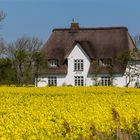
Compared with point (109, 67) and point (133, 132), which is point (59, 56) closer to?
point (109, 67)

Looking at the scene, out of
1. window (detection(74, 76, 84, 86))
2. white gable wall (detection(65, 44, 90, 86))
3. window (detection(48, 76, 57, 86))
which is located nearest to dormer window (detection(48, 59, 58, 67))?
window (detection(48, 76, 57, 86))

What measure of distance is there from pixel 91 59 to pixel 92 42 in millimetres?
3496

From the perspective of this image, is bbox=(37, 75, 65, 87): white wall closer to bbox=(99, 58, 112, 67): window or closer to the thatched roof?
the thatched roof

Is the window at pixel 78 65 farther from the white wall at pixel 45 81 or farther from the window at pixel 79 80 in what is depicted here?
the white wall at pixel 45 81

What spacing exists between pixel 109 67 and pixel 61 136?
62.4 metres

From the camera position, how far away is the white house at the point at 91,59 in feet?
230

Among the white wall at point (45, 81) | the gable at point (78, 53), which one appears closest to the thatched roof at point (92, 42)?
the gable at point (78, 53)

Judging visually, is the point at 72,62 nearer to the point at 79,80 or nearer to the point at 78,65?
the point at 78,65

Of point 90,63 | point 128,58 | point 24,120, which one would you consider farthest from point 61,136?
point 90,63

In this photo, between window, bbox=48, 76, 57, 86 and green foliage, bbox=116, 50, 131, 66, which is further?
window, bbox=48, 76, 57, 86

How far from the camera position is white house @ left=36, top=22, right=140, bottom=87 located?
7025 centimetres

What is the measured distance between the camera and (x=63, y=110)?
11.8 m

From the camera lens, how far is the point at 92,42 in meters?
76.4

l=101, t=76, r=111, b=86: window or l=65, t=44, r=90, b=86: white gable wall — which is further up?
l=65, t=44, r=90, b=86: white gable wall
